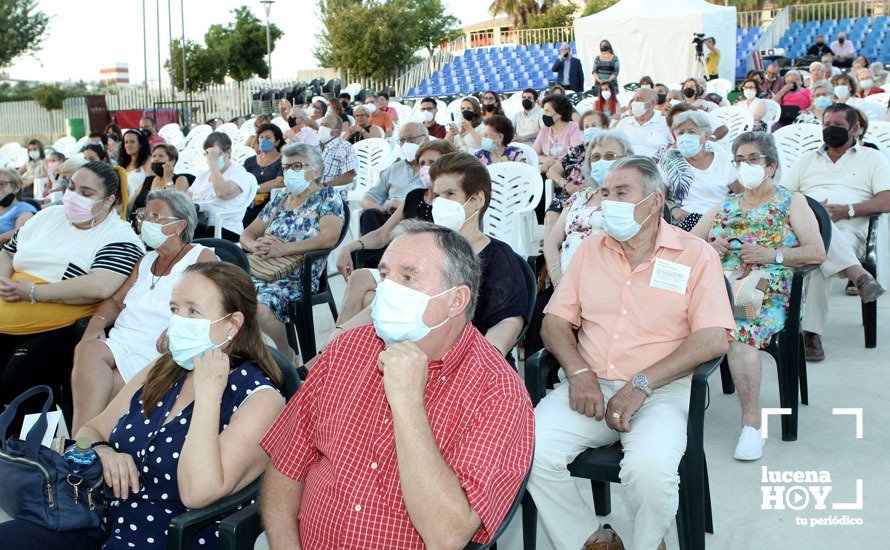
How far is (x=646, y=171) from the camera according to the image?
129 inches

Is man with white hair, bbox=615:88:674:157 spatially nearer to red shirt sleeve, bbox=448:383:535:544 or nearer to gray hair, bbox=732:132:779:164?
gray hair, bbox=732:132:779:164

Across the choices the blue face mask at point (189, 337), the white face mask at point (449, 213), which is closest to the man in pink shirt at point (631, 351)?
the white face mask at point (449, 213)

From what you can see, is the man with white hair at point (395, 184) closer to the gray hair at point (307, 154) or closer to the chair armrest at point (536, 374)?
the gray hair at point (307, 154)

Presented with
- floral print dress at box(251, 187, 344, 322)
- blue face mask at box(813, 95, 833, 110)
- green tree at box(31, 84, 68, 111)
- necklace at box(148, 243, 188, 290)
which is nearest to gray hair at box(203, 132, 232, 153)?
floral print dress at box(251, 187, 344, 322)

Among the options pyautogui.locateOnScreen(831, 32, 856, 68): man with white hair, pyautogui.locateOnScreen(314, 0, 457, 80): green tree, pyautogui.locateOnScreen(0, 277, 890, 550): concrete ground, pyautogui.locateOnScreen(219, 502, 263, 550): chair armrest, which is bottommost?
pyautogui.locateOnScreen(0, 277, 890, 550): concrete ground

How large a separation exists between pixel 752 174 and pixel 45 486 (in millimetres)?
3144

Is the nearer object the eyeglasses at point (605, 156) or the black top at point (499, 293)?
the black top at point (499, 293)

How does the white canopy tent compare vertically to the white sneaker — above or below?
above

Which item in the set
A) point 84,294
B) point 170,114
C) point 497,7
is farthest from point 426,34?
point 84,294

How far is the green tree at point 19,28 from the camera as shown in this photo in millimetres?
32594

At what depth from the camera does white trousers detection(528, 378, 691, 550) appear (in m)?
2.59

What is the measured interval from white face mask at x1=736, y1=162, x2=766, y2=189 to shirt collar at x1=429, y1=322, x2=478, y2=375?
242cm

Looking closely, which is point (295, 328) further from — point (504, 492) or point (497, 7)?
point (497, 7)

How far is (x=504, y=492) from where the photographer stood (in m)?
1.90
